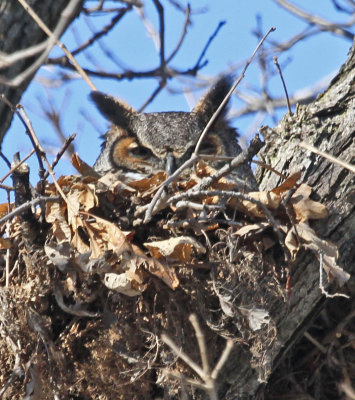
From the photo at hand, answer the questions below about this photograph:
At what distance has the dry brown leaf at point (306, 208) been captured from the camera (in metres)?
2.04

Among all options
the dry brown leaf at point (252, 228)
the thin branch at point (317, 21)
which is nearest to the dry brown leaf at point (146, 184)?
the dry brown leaf at point (252, 228)

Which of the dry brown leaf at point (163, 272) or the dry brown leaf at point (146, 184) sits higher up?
the dry brown leaf at point (146, 184)

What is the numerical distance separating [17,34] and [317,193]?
1.06 metres

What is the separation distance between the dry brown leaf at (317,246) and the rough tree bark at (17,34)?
3.03ft

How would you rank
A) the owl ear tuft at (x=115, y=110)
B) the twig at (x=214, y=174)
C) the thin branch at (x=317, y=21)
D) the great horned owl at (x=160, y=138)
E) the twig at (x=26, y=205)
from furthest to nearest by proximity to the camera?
the thin branch at (x=317, y=21)
the owl ear tuft at (x=115, y=110)
the great horned owl at (x=160, y=138)
the twig at (x=26, y=205)
the twig at (x=214, y=174)

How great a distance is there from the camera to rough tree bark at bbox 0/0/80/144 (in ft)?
7.30

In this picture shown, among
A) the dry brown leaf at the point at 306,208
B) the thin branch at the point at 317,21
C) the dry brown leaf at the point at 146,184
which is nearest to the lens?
the dry brown leaf at the point at 306,208

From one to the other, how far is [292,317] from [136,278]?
0.50 meters

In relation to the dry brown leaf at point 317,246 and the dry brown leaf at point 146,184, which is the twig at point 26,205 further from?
the dry brown leaf at point 317,246

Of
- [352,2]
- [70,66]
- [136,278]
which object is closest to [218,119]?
[70,66]

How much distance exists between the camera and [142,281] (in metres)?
1.97

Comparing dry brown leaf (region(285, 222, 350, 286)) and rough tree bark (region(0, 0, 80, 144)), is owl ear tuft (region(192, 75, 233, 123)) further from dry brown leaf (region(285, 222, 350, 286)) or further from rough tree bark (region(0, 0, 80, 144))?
dry brown leaf (region(285, 222, 350, 286))

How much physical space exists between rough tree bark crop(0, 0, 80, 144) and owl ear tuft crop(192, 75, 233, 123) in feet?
3.01

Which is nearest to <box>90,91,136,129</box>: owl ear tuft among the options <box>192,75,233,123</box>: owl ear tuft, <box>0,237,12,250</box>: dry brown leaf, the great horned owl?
the great horned owl
